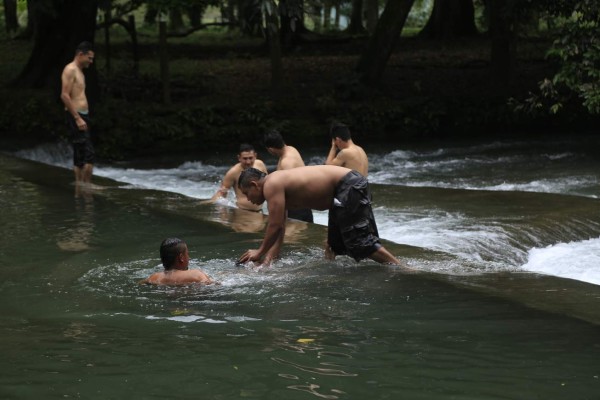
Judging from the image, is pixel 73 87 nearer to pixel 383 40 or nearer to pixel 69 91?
pixel 69 91

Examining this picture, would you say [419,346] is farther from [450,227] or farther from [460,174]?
[460,174]

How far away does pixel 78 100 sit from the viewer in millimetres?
13625

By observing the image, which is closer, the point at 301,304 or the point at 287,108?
the point at 301,304

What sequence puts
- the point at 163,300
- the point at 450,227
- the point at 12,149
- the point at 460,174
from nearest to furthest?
the point at 163,300, the point at 450,227, the point at 460,174, the point at 12,149

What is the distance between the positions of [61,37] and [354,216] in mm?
14578

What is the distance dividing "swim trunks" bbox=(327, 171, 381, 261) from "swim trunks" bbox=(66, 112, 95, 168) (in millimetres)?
6243

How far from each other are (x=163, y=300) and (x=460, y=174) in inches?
434

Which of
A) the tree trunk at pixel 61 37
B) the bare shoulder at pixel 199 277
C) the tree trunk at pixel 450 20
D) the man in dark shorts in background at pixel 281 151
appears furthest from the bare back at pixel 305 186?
the tree trunk at pixel 450 20

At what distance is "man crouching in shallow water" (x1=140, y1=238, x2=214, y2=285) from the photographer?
26.3 ft

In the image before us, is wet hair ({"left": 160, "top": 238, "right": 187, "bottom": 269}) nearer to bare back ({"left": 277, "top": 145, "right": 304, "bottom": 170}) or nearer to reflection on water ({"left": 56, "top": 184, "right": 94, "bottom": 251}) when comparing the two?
Answer: reflection on water ({"left": 56, "top": 184, "right": 94, "bottom": 251})

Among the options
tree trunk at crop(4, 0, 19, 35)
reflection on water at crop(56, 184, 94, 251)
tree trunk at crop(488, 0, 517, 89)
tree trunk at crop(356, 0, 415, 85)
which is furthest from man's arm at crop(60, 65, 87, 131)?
tree trunk at crop(4, 0, 19, 35)

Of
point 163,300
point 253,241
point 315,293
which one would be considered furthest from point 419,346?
point 253,241

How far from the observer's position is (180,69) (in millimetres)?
26094

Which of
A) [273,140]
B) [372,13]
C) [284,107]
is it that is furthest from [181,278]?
[372,13]
